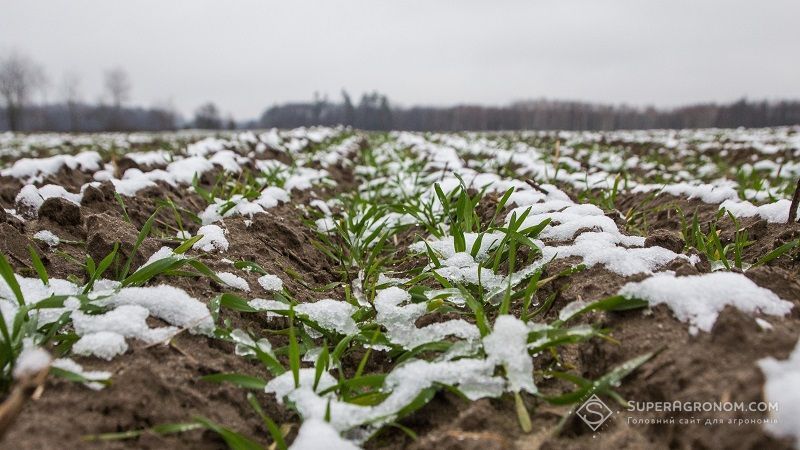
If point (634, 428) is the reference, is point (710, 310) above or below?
above

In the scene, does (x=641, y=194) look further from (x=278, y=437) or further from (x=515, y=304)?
(x=278, y=437)

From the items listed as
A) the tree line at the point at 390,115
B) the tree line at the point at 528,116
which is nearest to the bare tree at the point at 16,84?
the tree line at the point at 390,115

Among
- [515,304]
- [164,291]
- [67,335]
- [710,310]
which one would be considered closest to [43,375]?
[67,335]

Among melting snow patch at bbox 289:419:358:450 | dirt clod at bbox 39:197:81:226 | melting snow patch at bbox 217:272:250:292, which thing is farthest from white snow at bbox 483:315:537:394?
dirt clod at bbox 39:197:81:226

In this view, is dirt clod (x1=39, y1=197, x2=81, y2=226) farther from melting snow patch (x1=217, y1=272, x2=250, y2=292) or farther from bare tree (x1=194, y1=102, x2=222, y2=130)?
bare tree (x1=194, y1=102, x2=222, y2=130)

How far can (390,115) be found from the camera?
78.4 meters

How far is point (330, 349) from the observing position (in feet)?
5.75

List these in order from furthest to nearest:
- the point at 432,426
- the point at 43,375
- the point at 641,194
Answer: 1. the point at 641,194
2. the point at 432,426
3. the point at 43,375

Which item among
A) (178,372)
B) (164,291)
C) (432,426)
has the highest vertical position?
(164,291)

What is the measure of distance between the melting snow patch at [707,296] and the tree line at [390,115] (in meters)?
62.1

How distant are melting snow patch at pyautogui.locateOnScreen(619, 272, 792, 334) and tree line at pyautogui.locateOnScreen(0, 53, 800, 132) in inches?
2444

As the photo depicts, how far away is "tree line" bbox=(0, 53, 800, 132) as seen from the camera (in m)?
61.2

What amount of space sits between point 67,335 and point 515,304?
5.17 ft

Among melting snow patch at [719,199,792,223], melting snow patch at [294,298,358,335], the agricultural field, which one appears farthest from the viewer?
melting snow patch at [719,199,792,223]
